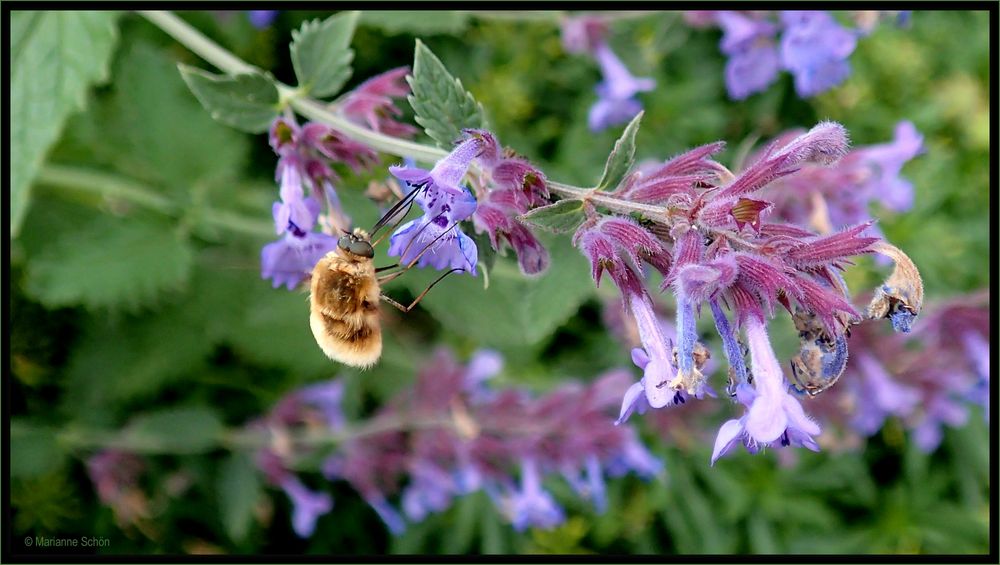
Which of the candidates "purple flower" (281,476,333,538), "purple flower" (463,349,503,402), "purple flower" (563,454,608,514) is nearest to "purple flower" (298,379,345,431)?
"purple flower" (281,476,333,538)

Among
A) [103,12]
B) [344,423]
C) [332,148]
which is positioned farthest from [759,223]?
[344,423]

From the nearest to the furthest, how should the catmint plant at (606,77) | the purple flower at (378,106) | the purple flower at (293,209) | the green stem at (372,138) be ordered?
1. the green stem at (372,138)
2. the purple flower at (293,209)
3. the purple flower at (378,106)
4. the catmint plant at (606,77)

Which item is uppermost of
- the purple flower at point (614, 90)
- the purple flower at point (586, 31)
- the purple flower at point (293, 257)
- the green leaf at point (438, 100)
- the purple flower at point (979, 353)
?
the purple flower at point (586, 31)

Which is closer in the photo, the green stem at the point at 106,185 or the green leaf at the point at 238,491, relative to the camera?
the green stem at the point at 106,185

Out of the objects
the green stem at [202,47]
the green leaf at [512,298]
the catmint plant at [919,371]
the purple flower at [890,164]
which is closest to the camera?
the green leaf at [512,298]

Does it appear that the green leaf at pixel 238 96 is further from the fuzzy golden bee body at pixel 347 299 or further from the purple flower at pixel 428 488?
the purple flower at pixel 428 488

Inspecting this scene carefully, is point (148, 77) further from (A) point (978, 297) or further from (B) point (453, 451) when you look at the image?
Answer: (A) point (978, 297)

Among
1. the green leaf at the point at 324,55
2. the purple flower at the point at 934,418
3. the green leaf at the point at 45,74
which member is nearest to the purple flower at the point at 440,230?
the green leaf at the point at 324,55
